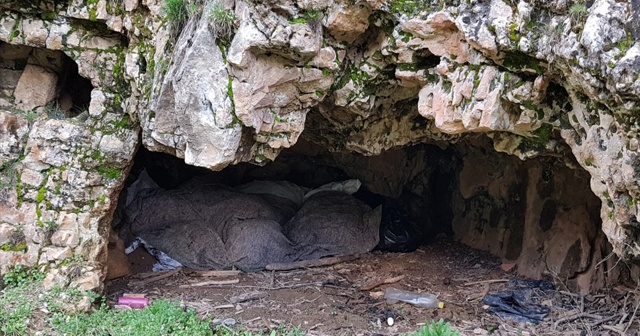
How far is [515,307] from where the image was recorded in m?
5.15

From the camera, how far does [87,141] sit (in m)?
4.96

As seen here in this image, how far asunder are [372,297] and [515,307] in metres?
1.41

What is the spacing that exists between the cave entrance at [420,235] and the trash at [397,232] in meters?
0.02

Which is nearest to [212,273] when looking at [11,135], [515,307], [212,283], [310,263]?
[212,283]

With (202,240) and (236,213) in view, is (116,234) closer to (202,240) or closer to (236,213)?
(202,240)

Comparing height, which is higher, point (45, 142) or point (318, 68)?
point (318, 68)

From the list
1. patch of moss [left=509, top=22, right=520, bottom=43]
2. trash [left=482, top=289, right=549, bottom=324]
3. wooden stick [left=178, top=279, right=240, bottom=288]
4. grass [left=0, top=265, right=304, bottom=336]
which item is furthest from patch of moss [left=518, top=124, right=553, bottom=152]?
wooden stick [left=178, top=279, right=240, bottom=288]

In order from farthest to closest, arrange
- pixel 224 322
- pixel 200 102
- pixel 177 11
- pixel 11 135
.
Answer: pixel 11 135, pixel 224 322, pixel 177 11, pixel 200 102

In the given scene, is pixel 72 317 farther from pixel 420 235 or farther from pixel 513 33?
pixel 420 235

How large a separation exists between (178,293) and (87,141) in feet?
5.92

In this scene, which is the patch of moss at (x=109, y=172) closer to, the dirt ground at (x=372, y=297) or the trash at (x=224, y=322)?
the dirt ground at (x=372, y=297)

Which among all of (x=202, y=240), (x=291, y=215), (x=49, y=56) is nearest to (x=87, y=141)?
(x=49, y=56)

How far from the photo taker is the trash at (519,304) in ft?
16.3

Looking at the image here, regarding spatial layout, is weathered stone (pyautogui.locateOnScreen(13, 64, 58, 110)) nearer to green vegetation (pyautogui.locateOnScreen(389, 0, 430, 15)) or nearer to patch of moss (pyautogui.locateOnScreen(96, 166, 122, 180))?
patch of moss (pyautogui.locateOnScreen(96, 166, 122, 180))
